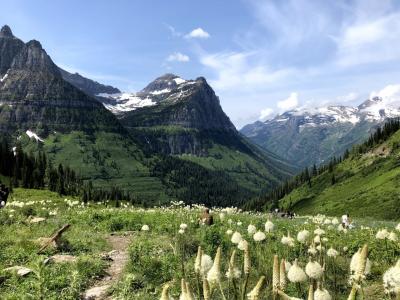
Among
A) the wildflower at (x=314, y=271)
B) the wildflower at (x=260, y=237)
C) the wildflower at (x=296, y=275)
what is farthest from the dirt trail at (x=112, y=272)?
the wildflower at (x=314, y=271)

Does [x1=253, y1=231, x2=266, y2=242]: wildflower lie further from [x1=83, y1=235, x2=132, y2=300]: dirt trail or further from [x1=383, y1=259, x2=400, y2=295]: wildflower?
[x1=83, y1=235, x2=132, y2=300]: dirt trail

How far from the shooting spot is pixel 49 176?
6398 inches

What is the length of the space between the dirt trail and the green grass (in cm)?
11314

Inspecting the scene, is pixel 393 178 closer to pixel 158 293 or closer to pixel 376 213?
pixel 376 213

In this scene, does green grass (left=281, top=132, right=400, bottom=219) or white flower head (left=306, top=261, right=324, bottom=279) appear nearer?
white flower head (left=306, top=261, right=324, bottom=279)

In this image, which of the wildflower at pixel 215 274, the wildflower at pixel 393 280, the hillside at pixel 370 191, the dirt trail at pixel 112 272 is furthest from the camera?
the hillside at pixel 370 191

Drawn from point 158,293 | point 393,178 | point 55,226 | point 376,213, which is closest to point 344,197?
point 393,178

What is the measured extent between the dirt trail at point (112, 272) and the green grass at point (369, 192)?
371ft

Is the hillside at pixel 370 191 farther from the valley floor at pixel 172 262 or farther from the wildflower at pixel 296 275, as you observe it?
the wildflower at pixel 296 275

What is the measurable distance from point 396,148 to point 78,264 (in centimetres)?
18519

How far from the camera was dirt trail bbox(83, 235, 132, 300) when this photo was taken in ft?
46.3

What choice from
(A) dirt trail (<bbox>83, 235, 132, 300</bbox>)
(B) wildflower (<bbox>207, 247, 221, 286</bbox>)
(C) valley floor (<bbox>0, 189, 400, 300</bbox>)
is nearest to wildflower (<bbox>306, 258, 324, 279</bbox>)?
(C) valley floor (<bbox>0, 189, 400, 300</bbox>)

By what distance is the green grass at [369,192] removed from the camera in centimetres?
13938

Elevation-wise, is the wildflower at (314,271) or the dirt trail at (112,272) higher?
the wildflower at (314,271)
